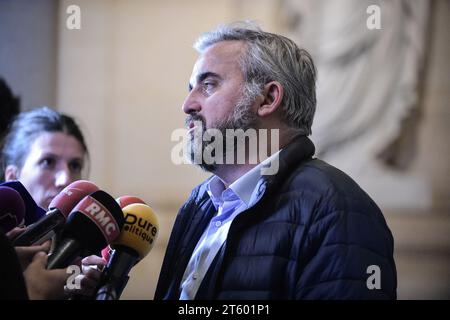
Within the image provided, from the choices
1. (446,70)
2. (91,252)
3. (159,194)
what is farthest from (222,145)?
(446,70)

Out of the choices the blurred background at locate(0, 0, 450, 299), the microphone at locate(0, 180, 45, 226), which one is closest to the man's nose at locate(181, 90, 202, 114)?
the microphone at locate(0, 180, 45, 226)

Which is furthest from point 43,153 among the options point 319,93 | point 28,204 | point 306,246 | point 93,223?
point 319,93

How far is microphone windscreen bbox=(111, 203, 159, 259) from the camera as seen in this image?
125cm

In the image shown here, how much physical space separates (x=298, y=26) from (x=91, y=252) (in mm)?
2262

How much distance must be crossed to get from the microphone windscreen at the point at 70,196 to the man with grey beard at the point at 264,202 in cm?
26

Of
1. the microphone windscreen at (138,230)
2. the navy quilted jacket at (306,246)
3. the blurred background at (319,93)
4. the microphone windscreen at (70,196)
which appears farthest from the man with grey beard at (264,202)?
the blurred background at (319,93)

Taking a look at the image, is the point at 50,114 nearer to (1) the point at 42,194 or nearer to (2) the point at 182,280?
(1) the point at 42,194

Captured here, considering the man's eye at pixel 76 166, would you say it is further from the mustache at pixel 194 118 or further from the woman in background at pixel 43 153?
the mustache at pixel 194 118

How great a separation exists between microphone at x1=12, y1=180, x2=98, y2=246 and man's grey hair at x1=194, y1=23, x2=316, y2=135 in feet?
1.39

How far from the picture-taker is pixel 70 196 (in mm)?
1251

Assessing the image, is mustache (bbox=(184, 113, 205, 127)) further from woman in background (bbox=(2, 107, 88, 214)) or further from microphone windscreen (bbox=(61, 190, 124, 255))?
woman in background (bbox=(2, 107, 88, 214))

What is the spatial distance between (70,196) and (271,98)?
501 millimetres

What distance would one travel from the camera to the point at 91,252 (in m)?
1.17
